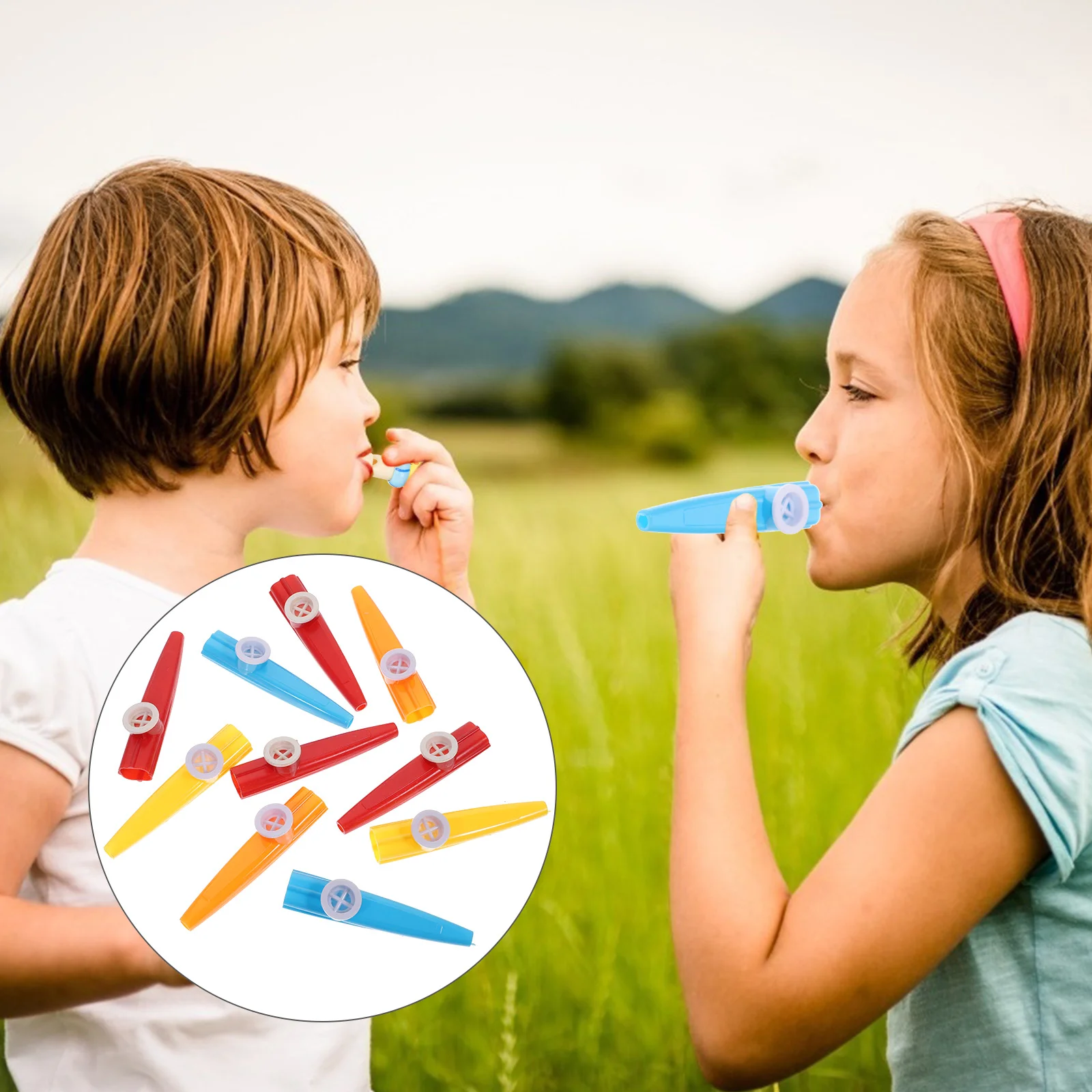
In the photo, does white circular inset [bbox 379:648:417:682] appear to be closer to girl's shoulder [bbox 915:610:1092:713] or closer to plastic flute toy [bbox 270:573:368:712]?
plastic flute toy [bbox 270:573:368:712]

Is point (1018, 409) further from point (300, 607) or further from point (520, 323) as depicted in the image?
point (520, 323)

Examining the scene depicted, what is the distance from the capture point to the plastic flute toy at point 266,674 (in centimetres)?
60

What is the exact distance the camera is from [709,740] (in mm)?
617

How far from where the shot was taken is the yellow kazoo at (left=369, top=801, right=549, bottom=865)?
1.94ft

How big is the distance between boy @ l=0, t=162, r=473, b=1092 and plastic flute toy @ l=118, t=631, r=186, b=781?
5 cm

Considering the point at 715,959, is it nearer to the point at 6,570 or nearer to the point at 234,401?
the point at 234,401

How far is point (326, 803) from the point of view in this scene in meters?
0.59

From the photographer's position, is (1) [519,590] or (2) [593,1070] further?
(1) [519,590]

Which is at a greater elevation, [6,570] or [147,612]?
[147,612]

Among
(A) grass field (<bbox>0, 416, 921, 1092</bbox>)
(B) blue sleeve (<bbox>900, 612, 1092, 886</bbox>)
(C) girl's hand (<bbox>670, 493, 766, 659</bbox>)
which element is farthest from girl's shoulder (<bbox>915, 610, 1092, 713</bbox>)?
(A) grass field (<bbox>0, 416, 921, 1092</bbox>)

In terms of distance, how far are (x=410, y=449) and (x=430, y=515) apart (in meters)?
0.05

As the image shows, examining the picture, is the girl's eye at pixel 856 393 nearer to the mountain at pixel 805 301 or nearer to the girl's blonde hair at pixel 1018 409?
the girl's blonde hair at pixel 1018 409

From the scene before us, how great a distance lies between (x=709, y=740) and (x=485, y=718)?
12 centimetres

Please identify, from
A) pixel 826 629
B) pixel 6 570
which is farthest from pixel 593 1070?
pixel 6 570
